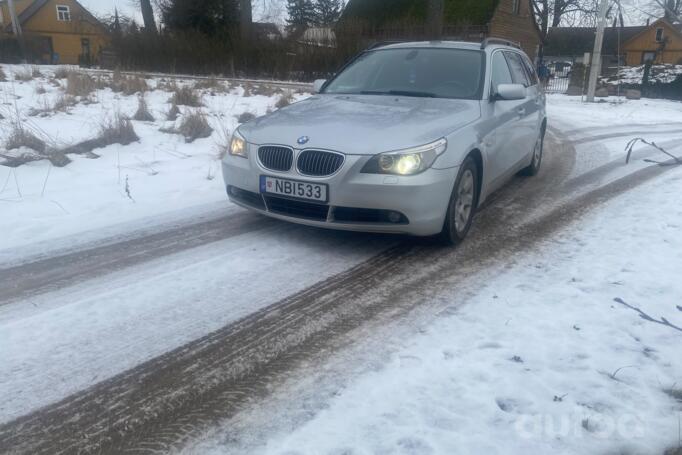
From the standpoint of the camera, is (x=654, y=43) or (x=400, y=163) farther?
(x=654, y=43)

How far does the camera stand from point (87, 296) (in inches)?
147

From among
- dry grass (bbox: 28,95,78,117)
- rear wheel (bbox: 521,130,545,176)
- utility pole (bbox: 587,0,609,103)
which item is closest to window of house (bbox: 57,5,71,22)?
utility pole (bbox: 587,0,609,103)

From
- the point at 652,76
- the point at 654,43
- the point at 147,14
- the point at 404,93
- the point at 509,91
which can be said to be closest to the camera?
the point at 509,91

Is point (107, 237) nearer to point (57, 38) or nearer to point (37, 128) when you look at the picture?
point (37, 128)

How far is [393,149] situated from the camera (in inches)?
166

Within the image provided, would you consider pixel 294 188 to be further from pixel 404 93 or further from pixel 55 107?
pixel 55 107

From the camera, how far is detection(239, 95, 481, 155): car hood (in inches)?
170

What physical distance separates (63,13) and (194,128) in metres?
60.4

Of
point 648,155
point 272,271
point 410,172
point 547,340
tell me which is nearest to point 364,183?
point 410,172

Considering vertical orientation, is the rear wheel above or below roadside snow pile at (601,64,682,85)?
below

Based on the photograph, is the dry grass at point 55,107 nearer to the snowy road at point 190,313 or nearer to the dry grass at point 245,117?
the dry grass at point 245,117

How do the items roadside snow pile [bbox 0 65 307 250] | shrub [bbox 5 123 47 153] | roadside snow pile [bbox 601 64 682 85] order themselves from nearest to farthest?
roadside snow pile [bbox 0 65 307 250]
shrub [bbox 5 123 47 153]
roadside snow pile [bbox 601 64 682 85]

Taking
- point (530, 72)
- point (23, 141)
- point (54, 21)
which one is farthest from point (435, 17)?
point (54, 21)

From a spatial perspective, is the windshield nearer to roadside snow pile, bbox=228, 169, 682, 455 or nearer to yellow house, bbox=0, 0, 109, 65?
roadside snow pile, bbox=228, 169, 682, 455
